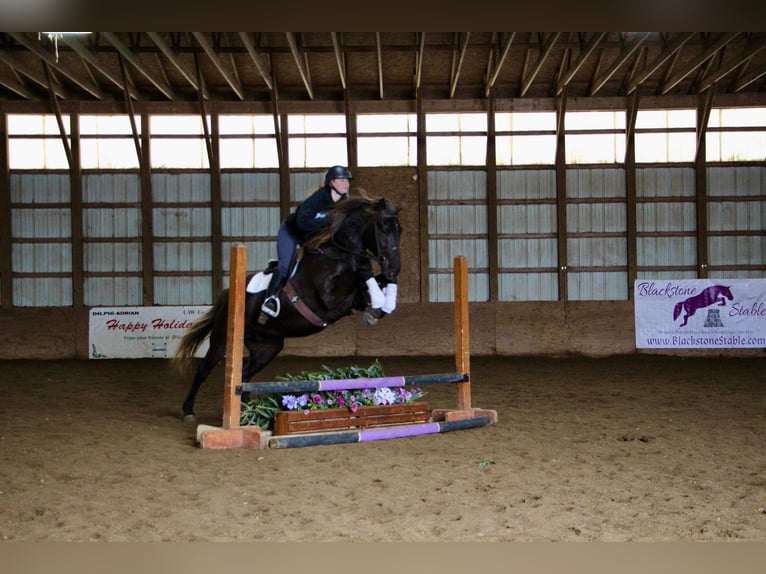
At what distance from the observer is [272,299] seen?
18.8 ft

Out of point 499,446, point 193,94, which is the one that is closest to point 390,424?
point 499,446

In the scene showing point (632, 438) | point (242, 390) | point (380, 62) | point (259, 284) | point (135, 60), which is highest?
point (380, 62)

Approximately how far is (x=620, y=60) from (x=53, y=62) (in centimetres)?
865

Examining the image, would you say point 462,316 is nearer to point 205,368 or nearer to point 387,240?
point 387,240

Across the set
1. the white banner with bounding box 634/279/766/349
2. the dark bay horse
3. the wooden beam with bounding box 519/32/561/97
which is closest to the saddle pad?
the dark bay horse

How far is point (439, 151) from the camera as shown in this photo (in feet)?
46.1

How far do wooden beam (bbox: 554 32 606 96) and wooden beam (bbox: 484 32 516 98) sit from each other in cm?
107

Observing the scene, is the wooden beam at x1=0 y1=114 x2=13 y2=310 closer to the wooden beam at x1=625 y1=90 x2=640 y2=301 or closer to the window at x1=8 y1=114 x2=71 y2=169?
the window at x1=8 y1=114 x2=71 y2=169

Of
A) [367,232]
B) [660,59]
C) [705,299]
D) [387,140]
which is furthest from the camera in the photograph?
[387,140]

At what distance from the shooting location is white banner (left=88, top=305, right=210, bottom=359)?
13078mm

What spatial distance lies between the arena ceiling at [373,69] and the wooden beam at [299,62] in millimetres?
42

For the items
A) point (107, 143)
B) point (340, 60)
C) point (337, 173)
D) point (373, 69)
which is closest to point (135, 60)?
point (107, 143)

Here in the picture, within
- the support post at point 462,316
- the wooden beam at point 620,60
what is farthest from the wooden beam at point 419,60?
the support post at point 462,316

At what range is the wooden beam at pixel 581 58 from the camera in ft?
35.5
